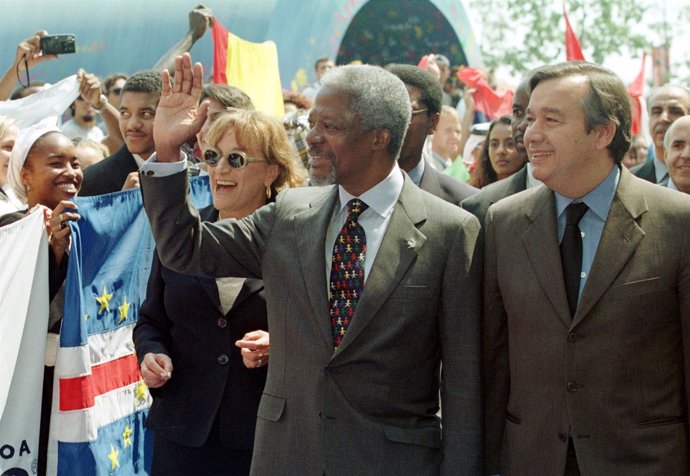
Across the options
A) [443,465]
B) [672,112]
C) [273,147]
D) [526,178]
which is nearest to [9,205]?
[273,147]

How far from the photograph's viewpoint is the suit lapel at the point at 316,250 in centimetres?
379

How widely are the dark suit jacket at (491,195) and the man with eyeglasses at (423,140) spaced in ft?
1.40

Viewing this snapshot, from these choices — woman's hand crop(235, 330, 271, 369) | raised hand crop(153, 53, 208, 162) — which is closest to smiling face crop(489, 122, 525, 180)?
woman's hand crop(235, 330, 271, 369)

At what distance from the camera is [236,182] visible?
4887 mm

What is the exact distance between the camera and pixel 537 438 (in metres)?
3.84

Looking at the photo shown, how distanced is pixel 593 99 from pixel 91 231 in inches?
105

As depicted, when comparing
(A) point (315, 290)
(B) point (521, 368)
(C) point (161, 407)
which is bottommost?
(C) point (161, 407)

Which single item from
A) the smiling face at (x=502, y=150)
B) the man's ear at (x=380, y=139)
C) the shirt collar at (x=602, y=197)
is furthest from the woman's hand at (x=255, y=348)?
the smiling face at (x=502, y=150)

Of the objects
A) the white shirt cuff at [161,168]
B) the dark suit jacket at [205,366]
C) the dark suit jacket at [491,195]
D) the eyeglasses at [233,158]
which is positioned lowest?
the dark suit jacket at [205,366]

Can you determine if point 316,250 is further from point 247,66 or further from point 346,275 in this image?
point 247,66

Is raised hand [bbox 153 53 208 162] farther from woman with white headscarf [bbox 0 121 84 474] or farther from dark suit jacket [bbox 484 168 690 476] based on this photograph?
woman with white headscarf [bbox 0 121 84 474]

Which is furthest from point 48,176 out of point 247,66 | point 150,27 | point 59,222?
point 150,27

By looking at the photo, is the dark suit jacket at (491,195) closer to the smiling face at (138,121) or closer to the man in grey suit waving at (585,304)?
the man in grey suit waving at (585,304)

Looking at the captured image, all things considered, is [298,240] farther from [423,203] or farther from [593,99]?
[593,99]
